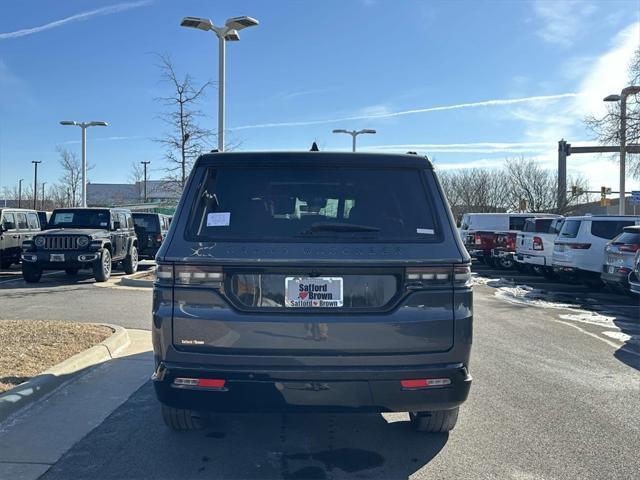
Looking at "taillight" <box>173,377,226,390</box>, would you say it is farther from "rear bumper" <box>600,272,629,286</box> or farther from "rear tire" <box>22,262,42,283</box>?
"rear tire" <box>22,262,42,283</box>

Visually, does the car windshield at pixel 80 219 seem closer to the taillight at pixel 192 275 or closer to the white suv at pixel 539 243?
the white suv at pixel 539 243

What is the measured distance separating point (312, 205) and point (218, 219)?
610 mm

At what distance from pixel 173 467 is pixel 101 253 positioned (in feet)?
37.0

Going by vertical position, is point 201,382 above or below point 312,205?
below

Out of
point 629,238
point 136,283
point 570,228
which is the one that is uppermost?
point 570,228

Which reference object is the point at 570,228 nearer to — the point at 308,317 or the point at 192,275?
the point at 308,317

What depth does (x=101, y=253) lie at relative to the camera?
14.2m

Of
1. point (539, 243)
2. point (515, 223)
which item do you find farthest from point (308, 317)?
point (515, 223)

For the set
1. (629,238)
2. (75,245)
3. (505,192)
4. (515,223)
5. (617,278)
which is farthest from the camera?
(505,192)

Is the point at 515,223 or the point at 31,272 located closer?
the point at 31,272

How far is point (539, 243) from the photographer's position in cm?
1652

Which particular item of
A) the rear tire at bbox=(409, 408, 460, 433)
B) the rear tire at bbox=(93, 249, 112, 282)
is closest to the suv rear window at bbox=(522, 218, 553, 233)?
the rear tire at bbox=(93, 249, 112, 282)

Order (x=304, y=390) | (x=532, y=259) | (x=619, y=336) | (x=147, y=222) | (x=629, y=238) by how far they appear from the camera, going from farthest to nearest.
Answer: (x=147, y=222) → (x=532, y=259) → (x=629, y=238) → (x=619, y=336) → (x=304, y=390)

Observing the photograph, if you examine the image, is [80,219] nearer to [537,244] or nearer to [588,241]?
[537,244]
